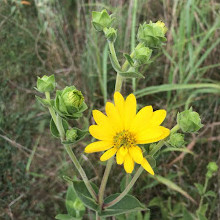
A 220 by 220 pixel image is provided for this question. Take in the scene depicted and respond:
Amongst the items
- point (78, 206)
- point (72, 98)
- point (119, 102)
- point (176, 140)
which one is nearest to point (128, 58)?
point (119, 102)

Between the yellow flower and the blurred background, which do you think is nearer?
the yellow flower

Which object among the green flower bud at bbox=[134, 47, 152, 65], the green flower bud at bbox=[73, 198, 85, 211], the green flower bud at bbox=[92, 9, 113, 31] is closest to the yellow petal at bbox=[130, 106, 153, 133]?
the green flower bud at bbox=[134, 47, 152, 65]

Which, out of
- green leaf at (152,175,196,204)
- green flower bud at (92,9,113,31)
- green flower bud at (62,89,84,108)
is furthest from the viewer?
green leaf at (152,175,196,204)

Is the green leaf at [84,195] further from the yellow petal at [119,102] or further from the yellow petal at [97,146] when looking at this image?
the yellow petal at [119,102]

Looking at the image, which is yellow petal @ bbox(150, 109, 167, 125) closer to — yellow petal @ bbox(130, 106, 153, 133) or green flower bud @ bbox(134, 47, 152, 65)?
yellow petal @ bbox(130, 106, 153, 133)

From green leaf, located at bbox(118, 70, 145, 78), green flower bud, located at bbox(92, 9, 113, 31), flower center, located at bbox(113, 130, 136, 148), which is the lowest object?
flower center, located at bbox(113, 130, 136, 148)

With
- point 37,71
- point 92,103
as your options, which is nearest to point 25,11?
point 37,71

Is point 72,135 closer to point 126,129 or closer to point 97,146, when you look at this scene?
point 97,146

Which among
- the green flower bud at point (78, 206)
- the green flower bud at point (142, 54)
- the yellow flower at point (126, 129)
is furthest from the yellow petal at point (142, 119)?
the green flower bud at point (78, 206)
